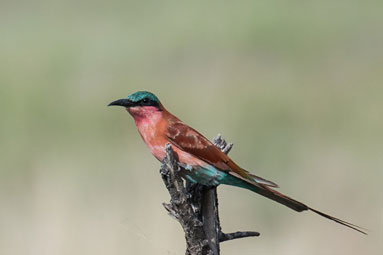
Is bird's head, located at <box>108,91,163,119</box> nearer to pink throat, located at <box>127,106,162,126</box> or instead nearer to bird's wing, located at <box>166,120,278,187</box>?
pink throat, located at <box>127,106,162,126</box>

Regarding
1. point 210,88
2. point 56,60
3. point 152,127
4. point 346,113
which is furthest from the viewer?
point 56,60

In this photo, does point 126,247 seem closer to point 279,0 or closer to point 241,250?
point 241,250

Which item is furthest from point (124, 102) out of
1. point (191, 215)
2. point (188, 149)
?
point (191, 215)

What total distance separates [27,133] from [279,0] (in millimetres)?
6181

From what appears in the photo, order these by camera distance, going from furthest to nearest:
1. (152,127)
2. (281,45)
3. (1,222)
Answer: (281,45) → (1,222) → (152,127)

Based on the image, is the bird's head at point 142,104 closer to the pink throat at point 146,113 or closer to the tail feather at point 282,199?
the pink throat at point 146,113

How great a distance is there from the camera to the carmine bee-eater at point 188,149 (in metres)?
4.61

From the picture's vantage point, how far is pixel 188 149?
4676 mm

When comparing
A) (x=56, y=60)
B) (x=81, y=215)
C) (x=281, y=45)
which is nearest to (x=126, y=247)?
(x=81, y=215)

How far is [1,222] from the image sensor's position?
7410mm

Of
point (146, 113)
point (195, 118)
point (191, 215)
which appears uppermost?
point (146, 113)

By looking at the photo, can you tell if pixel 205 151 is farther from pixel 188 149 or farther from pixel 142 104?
pixel 142 104

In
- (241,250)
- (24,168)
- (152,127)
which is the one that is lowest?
(241,250)

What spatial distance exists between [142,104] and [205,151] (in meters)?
0.38
